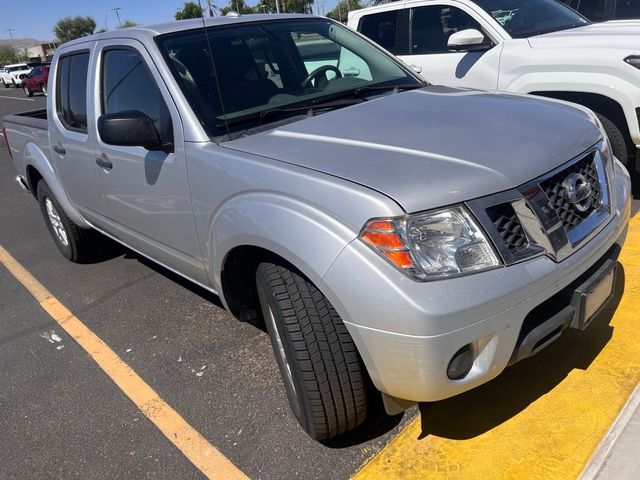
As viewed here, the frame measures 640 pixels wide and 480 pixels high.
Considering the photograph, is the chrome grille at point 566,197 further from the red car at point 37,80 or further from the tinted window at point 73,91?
the red car at point 37,80

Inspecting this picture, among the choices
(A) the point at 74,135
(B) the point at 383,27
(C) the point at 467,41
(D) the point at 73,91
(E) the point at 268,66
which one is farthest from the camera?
(B) the point at 383,27

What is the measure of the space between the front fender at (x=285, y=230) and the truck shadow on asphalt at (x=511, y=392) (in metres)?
Result: 0.99

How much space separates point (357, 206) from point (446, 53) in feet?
13.6

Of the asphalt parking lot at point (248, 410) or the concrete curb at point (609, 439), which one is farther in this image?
the asphalt parking lot at point (248, 410)

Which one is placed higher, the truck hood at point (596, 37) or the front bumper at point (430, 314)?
the truck hood at point (596, 37)

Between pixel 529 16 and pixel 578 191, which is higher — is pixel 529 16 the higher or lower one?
the higher one

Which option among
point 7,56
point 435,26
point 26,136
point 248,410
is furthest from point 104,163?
point 7,56

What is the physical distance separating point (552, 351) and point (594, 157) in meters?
1.01

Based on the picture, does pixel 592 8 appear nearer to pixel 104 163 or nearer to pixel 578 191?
pixel 578 191

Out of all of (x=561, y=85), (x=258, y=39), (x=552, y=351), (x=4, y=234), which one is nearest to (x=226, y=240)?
(x=258, y=39)

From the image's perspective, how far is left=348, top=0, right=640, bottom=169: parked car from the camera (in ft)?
14.4

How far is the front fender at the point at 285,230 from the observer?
6.37ft

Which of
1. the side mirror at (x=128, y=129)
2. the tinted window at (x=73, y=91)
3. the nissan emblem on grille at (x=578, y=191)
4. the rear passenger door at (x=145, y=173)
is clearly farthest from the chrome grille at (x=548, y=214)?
the tinted window at (x=73, y=91)

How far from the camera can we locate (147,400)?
2.92m
